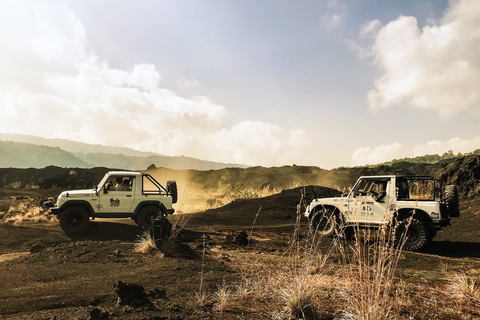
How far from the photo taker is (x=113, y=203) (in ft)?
36.5

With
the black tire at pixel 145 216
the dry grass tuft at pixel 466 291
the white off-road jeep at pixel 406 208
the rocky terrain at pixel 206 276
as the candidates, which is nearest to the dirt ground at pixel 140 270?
the rocky terrain at pixel 206 276

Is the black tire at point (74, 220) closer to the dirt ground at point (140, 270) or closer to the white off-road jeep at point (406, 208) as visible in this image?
the dirt ground at point (140, 270)

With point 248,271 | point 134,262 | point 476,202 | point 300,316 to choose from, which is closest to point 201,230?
point 134,262

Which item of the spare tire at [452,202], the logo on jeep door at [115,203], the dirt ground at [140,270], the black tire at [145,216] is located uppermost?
the spare tire at [452,202]

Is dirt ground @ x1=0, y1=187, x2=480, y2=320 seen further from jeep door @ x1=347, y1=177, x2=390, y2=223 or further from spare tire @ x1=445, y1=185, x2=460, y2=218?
jeep door @ x1=347, y1=177, x2=390, y2=223

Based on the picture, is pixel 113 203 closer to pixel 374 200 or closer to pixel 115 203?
pixel 115 203

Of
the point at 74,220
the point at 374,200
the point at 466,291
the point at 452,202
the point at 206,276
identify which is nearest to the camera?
the point at 466,291

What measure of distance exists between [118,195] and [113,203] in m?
0.33

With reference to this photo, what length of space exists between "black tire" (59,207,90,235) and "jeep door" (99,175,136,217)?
640 mm

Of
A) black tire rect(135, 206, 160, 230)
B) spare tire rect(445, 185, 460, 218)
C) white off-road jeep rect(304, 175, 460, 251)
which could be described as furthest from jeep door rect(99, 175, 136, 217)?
spare tire rect(445, 185, 460, 218)

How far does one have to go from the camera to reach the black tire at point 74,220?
10.7 meters

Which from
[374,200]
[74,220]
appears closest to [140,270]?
[74,220]

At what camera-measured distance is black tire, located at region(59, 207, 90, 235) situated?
35.0ft

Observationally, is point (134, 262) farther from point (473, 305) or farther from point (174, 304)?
point (473, 305)
